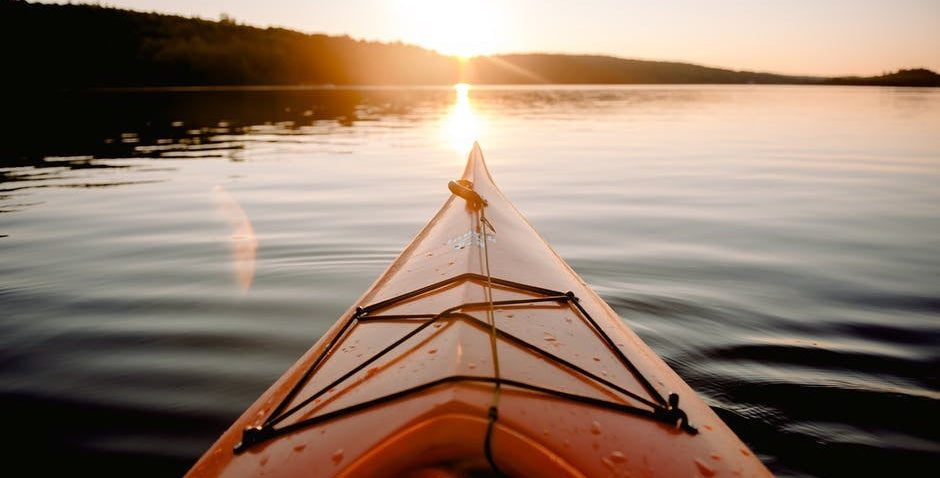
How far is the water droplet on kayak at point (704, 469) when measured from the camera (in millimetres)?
1781

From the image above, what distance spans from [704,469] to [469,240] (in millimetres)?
2275

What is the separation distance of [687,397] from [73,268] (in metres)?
6.70

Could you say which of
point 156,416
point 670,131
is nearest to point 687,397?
point 156,416

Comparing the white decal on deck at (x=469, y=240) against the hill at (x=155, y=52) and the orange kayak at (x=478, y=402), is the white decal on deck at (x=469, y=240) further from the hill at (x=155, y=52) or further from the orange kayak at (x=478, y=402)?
the hill at (x=155, y=52)

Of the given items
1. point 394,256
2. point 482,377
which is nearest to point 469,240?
point 482,377

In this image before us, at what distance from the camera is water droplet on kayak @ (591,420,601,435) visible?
1828 mm

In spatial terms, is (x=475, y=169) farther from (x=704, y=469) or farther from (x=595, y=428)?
(x=704, y=469)

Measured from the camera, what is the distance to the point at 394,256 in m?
6.64

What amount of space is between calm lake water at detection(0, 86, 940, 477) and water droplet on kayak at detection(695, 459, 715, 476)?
55.3 inches

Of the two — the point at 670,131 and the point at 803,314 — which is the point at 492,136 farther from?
the point at 803,314

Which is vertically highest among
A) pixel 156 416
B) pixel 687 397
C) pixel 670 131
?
pixel 670 131

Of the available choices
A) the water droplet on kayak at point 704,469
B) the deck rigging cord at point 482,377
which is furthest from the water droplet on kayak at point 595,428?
the water droplet on kayak at point 704,469

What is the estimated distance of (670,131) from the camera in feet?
72.0

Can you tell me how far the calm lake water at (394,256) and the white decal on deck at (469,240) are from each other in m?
1.61
